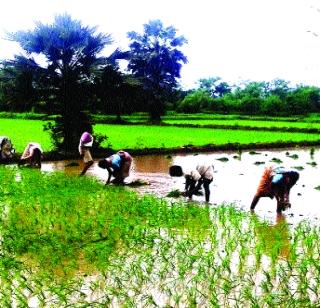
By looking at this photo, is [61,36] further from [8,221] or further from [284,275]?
[284,275]

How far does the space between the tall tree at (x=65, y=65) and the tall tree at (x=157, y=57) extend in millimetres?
23903

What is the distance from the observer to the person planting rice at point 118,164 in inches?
476

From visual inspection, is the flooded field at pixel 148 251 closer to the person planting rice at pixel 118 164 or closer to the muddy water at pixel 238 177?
the muddy water at pixel 238 177

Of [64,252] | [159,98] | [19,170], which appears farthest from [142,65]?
[64,252]

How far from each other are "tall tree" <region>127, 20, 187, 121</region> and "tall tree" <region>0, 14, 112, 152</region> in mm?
23903

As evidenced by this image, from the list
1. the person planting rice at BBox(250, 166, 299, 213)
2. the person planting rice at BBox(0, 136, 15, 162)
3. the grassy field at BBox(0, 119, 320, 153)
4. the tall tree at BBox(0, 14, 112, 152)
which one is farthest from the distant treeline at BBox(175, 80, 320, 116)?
the person planting rice at BBox(250, 166, 299, 213)

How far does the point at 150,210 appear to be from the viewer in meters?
9.25

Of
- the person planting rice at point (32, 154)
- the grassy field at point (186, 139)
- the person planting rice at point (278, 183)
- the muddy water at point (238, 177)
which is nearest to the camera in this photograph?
the person planting rice at point (278, 183)

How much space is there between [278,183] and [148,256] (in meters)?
3.28

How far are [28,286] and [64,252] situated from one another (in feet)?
3.93

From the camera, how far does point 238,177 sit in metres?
15.1

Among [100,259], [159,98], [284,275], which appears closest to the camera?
[284,275]

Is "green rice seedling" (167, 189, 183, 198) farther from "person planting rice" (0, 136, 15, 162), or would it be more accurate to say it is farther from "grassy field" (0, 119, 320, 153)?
"grassy field" (0, 119, 320, 153)

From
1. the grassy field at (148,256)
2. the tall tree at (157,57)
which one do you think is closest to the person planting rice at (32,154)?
the grassy field at (148,256)
